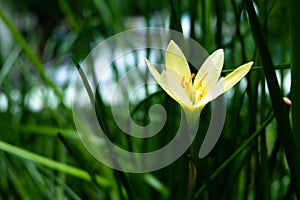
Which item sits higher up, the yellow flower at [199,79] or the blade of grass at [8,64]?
the blade of grass at [8,64]

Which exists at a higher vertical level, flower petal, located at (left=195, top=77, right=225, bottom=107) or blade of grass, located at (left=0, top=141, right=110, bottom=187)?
flower petal, located at (left=195, top=77, right=225, bottom=107)

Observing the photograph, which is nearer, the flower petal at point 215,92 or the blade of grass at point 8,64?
the flower petal at point 215,92

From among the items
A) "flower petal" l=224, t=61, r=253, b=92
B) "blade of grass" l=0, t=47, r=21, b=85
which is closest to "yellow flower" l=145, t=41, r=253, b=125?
"flower petal" l=224, t=61, r=253, b=92

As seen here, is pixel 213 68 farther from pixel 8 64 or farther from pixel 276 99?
pixel 8 64

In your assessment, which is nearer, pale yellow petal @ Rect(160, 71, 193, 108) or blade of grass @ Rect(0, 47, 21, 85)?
pale yellow petal @ Rect(160, 71, 193, 108)

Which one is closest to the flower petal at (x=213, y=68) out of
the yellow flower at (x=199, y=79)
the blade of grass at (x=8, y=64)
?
the yellow flower at (x=199, y=79)

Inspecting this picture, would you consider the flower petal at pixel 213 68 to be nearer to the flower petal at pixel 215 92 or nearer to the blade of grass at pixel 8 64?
the flower petal at pixel 215 92

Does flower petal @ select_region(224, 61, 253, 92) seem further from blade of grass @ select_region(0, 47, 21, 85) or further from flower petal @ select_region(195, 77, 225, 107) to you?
blade of grass @ select_region(0, 47, 21, 85)

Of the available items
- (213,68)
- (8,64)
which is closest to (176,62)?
(213,68)

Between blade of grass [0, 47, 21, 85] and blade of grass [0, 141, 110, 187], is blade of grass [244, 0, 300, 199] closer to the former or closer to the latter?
blade of grass [0, 141, 110, 187]
